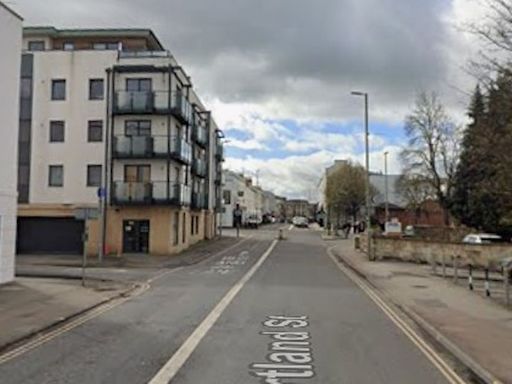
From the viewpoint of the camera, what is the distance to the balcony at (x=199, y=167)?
54.7 meters

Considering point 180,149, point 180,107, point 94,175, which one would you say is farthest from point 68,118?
point 180,149

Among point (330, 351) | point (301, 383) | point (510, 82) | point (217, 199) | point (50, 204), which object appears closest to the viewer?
point (301, 383)

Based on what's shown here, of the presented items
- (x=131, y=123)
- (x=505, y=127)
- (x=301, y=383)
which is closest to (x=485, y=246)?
(x=505, y=127)

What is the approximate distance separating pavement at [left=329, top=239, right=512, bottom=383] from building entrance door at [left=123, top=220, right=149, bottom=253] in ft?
53.7

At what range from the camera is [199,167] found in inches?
2267

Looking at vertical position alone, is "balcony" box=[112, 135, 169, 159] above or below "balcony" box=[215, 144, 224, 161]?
below

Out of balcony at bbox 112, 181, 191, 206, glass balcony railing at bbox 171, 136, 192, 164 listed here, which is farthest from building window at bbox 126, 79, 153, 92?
balcony at bbox 112, 181, 191, 206

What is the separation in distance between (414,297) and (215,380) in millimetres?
13252

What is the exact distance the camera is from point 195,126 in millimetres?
55344

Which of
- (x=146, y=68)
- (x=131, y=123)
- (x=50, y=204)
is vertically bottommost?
(x=50, y=204)

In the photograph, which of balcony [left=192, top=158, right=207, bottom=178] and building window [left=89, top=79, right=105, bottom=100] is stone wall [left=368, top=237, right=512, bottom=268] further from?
building window [left=89, top=79, right=105, bottom=100]

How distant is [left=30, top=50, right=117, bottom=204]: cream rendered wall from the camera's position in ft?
144

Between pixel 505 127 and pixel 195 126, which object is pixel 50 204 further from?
pixel 505 127

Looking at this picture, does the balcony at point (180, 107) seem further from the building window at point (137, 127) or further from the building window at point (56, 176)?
the building window at point (56, 176)
